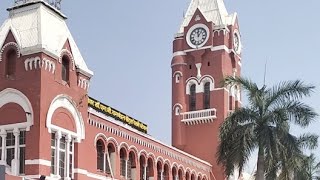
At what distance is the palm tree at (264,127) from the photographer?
2764cm

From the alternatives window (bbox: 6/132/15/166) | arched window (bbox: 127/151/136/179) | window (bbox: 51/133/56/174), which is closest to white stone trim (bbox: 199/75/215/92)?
arched window (bbox: 127/151/136/179)

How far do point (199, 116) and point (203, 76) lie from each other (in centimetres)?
435

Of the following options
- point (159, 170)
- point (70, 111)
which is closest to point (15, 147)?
point (70, 111)

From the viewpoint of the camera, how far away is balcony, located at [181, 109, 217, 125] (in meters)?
61.3

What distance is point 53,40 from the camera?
34.3 meters

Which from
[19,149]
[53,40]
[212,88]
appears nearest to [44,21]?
[53,40]

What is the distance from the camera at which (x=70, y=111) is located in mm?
34625

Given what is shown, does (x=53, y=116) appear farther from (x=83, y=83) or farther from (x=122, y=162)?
(x=122, y=162)

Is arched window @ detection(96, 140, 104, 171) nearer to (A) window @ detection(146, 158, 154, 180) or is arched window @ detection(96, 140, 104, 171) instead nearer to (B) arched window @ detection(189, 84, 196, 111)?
(A) window @ detection(146, 158, 154, 180)

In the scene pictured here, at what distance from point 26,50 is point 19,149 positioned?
18.1 feet

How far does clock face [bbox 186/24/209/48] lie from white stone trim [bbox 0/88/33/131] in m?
33.3

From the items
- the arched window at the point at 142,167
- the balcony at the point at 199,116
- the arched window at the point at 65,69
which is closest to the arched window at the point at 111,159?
the arched window at the point at 142,167

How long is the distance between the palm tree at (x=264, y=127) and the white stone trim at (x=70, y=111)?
382 inches

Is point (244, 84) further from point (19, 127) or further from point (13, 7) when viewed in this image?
point (13, 7)
